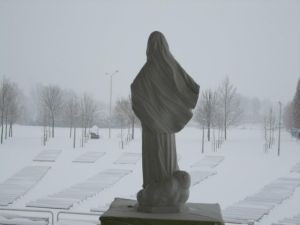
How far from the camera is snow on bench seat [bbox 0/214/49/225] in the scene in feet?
24.5

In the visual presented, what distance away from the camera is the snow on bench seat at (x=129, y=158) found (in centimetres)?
1055

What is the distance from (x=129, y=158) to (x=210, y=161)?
80.0 inches

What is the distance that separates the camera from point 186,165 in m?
10.3

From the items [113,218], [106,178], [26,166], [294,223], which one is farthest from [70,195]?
[113,218]

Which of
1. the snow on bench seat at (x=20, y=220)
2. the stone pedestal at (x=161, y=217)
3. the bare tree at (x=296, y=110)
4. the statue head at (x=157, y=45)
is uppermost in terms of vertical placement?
the statue head at (x=157, y=45)

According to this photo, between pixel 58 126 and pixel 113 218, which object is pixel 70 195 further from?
pixel 113 218

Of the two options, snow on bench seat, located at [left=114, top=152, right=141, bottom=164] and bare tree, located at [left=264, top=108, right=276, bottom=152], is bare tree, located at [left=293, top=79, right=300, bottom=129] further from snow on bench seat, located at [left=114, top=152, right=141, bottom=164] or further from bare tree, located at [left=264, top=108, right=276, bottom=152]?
snow on bench seat, located at [left=114, top=152, right=141, bottom=164]

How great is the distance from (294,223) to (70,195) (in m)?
4.59

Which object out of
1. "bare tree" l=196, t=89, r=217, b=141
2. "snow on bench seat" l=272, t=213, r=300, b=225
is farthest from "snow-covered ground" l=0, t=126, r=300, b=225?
"bare tree" l=196, t=89, r=217, b=141

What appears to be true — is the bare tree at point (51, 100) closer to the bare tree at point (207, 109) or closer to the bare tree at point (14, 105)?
the bare tree at point (14, 105)

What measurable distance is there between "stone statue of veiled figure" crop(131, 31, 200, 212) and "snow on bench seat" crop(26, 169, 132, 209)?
4.80 meters

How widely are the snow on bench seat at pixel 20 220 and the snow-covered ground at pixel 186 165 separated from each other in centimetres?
89

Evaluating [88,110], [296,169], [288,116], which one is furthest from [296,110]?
[88,110]

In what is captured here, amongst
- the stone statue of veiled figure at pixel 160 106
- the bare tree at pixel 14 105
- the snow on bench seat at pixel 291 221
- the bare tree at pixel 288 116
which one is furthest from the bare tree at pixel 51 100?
the stone statue of veiled figure at pixel 160 106
